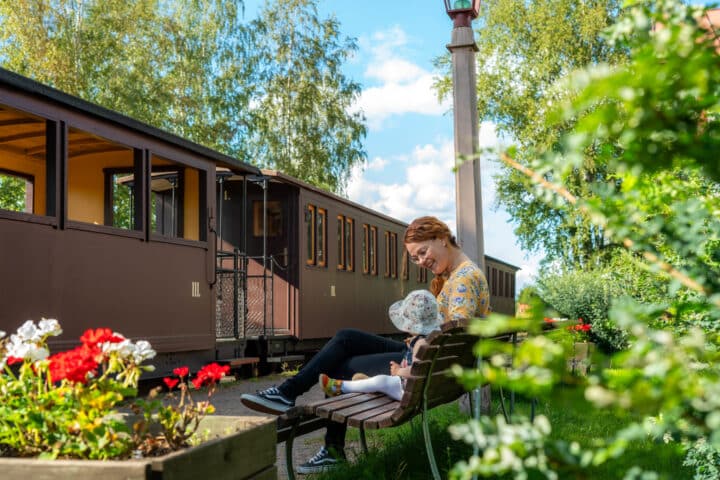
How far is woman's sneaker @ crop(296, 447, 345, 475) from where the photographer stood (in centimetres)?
471

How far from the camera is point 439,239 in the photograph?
466 centimetres

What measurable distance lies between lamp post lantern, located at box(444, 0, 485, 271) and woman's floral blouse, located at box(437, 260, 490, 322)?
268cm

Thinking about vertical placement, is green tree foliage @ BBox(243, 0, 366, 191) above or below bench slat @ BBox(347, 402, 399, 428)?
above

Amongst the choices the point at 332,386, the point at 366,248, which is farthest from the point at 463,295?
the point at 366,248

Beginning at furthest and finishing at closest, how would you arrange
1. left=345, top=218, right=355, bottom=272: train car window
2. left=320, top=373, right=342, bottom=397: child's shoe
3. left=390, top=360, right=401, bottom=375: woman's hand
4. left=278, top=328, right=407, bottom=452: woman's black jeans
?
left=345, top=218, right=355, bottom=272: train car window, left=278, top=328, right=407, bottom=452: woman's black jeans, left=320, top=373, right=342, bottom=397: child's shoe, left=390, top=360, right=401, bottom=375: woman's hand

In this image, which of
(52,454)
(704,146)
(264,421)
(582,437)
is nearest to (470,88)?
(582,437)

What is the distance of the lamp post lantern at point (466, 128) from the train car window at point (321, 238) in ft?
22.8

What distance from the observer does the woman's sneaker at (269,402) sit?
14.1ft

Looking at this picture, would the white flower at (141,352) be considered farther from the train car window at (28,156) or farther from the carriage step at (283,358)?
the carriage step at (283,358)

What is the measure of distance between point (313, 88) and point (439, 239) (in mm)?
24393

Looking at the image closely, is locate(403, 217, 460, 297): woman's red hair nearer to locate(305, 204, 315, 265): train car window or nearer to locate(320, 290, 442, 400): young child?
locate(320, 290, 442, 400): young child


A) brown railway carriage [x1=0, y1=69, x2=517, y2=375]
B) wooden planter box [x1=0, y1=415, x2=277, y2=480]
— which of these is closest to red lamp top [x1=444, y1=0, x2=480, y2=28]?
brown railway carriage [x1=0, y1=69, x2=517, y2=375]

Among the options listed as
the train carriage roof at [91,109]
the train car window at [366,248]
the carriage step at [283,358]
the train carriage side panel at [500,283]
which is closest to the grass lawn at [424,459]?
the train carriage roof at [91,109]

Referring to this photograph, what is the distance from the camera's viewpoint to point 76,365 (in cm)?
232
